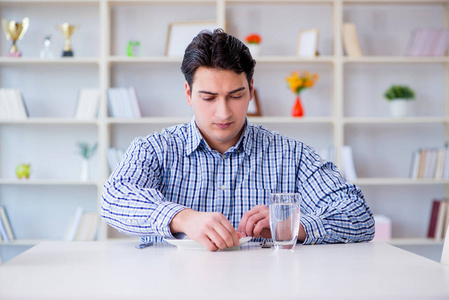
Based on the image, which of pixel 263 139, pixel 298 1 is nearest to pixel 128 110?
pixel 298 1

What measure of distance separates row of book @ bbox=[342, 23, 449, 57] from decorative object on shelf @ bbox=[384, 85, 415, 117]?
248 millimetres

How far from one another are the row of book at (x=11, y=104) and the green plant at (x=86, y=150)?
0.39 metres

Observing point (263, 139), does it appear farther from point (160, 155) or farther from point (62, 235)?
point (62, 235)

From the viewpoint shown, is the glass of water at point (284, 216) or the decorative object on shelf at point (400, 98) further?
the decorative object on shelf at point (400, 98)

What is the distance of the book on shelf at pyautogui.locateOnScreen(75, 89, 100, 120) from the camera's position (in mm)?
3488

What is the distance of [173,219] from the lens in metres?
1.34

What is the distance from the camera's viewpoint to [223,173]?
70.9 inches

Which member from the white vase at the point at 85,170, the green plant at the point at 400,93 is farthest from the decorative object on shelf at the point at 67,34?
the green plant at the point at 400,93

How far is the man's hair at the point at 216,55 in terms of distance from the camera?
5.45 ft

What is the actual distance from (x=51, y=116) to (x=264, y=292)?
123 inches

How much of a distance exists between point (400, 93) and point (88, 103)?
1.94m

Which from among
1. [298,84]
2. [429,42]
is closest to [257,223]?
[298,84]

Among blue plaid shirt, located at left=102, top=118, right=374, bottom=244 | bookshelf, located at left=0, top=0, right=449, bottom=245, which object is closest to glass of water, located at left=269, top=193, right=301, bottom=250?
blue plaid shirt, located at left=102, top=118, right=374, bottom=244

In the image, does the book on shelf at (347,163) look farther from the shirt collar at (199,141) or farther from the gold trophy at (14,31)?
the gold trophy at (14,31)
